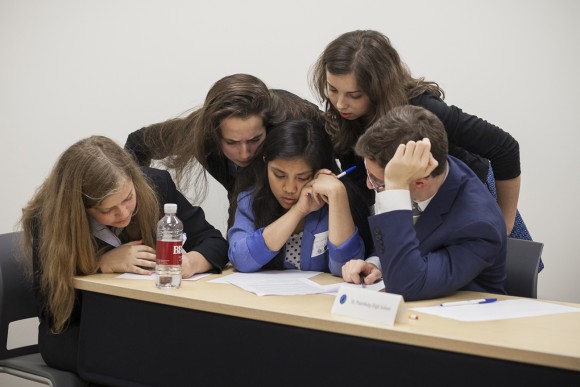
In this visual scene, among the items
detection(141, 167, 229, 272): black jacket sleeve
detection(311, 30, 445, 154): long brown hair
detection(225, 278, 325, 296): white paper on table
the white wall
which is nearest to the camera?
detection(225, 278, 325, 296): white paper on table

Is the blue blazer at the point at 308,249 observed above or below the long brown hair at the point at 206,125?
below

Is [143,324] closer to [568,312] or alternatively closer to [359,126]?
[359,126]

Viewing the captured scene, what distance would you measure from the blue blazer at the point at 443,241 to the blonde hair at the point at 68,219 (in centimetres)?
87

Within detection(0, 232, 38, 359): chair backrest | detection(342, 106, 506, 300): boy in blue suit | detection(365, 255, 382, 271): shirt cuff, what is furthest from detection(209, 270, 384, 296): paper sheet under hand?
detection(0, 232, 38, 359): chair backrest

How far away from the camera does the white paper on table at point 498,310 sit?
1.83 m

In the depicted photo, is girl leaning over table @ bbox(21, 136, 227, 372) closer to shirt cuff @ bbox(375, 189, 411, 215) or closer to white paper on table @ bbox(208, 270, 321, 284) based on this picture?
white paper on table @ bbox(208, 270, 321, 284)

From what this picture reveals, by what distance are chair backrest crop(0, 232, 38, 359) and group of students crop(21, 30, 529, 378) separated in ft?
0.35

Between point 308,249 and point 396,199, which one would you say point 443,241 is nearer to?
point 396,199

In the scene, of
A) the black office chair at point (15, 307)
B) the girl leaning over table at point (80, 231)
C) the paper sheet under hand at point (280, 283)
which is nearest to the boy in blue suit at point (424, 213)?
the paper sheet under hand at point (280, 283)

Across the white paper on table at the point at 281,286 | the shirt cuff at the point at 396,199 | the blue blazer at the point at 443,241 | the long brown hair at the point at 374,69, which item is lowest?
the white paper on table at the point at 281,286

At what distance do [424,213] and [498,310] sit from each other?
35 cm

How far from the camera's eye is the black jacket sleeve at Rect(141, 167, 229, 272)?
2580mm

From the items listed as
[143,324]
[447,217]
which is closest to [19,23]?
[143,324]

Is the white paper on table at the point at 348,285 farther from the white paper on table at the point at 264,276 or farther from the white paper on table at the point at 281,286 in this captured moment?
the white paper on table at the point at 264,276
